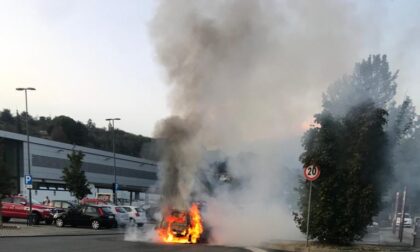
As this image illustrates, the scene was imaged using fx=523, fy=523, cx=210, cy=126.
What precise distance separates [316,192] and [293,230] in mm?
7028

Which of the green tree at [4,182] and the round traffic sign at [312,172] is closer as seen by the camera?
the round traffic sign at [312,172]

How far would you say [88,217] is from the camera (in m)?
28.4

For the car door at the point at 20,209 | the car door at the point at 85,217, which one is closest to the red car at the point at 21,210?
the car door at the point at 20,209

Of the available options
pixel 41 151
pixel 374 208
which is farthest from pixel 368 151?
pixel 41 151

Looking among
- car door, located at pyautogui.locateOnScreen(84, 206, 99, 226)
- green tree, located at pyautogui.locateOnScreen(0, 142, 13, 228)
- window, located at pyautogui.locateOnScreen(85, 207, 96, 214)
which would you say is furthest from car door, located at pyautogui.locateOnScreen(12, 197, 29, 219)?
green tree, located at pyautogui.locateOnScreen(0, 142, 13, 228)

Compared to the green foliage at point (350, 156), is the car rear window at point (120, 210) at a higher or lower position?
lower

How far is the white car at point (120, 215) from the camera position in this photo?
3033cm

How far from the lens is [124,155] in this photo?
10306cm

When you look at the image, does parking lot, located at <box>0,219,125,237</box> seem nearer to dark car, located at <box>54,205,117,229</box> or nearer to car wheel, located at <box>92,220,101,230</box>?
dark car, located at <box>54,205,117,229</box>

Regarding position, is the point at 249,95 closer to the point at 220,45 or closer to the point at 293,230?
the point at 220,45

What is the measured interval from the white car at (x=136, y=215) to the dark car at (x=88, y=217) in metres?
4.04

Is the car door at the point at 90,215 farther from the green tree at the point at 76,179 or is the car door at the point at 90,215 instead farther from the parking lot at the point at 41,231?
the green tree at the point at 76,179

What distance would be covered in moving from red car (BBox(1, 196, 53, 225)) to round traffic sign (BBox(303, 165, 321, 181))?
18.8 m

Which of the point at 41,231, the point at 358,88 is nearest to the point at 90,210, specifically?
the point at 41,231
